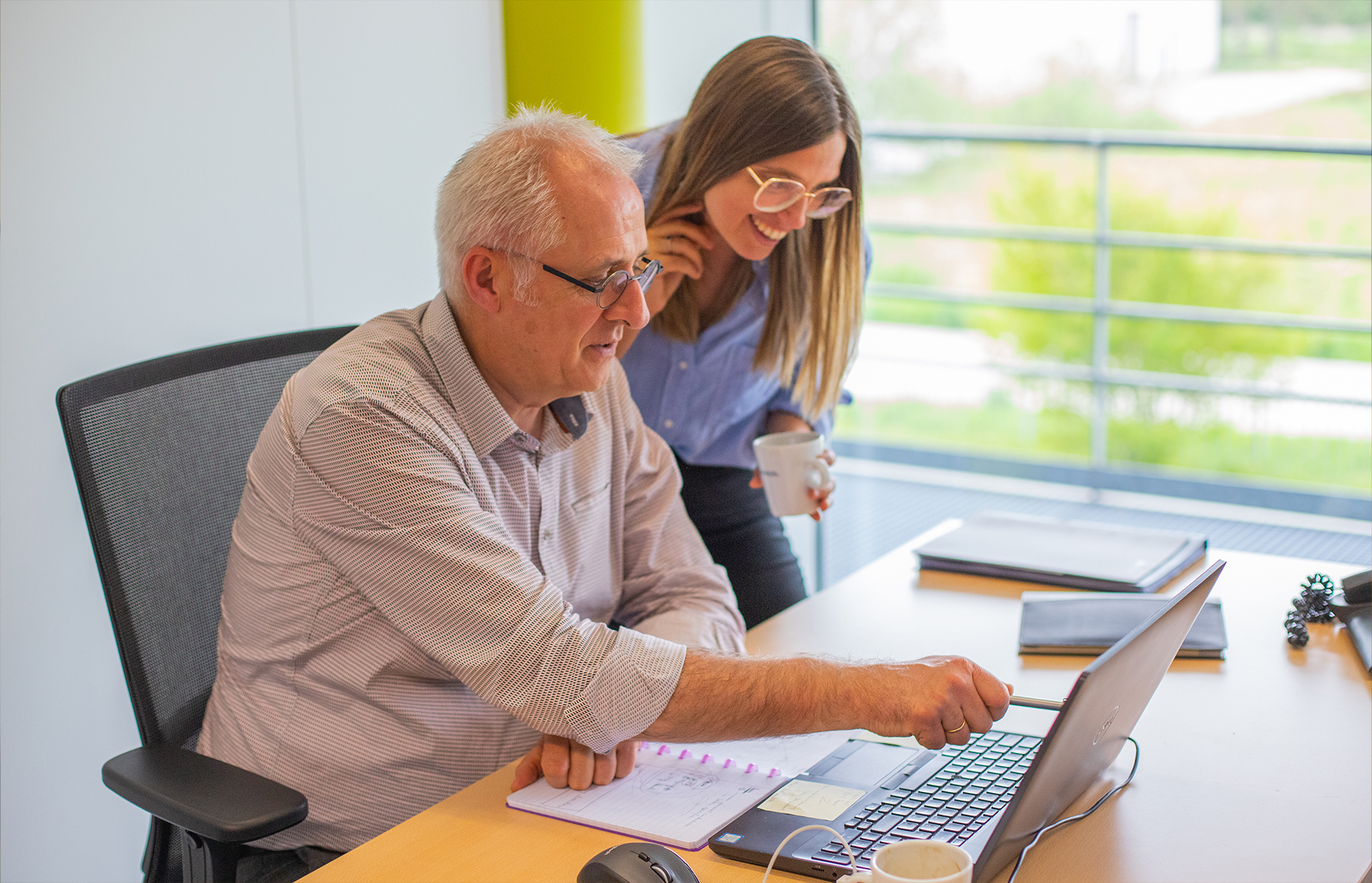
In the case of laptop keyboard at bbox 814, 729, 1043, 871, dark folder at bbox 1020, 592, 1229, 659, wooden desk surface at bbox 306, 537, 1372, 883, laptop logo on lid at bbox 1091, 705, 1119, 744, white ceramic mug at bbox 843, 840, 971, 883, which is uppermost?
laptop logo on lid at bbox 1091, 705, 1119, 744

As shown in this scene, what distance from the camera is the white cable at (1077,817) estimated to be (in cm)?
101

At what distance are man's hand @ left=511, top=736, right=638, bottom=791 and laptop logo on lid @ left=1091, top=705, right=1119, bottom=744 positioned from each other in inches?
17.0

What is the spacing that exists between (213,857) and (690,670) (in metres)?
0.48

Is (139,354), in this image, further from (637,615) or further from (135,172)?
(637,615)

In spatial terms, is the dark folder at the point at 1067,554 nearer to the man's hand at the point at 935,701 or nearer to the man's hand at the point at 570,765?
the man's hand at the point at 935,701

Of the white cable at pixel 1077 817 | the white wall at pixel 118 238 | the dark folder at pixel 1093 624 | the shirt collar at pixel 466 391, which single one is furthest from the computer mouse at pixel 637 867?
the white wall at pixel 118 238

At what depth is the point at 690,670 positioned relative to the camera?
1.16 meters

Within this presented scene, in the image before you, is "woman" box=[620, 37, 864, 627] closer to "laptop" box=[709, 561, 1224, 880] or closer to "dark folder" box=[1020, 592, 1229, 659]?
"dark folder" box=[1020, 592, 1229, 659]

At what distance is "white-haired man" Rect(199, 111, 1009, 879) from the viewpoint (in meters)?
1.15

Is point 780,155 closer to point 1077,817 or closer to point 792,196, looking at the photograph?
point 792,196

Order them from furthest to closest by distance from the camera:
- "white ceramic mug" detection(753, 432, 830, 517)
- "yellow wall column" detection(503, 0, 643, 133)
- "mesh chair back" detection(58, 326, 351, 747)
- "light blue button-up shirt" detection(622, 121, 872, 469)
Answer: "yellow wall column" detection(503, 0, 643, 133)
"light blue button-up shirt" detection(622, 121, 872, 469)
"white ceramic mug" detection(753, 432, 830, 517)
"mesh chair back" detection(58, 326, 351, 747)

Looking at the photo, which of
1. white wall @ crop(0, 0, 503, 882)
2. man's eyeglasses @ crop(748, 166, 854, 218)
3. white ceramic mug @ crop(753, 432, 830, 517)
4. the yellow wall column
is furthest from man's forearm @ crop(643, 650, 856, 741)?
the yellow wall column

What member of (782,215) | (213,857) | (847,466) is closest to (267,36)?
(782,215)

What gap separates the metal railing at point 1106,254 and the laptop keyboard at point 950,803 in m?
2.73
